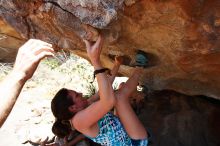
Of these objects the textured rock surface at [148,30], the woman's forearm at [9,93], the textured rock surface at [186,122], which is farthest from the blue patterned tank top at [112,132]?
the woman's forearm at [9,93]

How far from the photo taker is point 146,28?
3191 mm

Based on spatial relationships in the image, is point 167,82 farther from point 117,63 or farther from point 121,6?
point 121,6

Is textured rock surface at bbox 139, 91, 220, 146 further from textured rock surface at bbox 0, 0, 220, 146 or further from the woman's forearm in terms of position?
the woman's forearm

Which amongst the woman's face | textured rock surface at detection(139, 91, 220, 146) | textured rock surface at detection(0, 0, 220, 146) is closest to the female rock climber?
the woman's face

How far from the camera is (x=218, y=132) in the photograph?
4.62m

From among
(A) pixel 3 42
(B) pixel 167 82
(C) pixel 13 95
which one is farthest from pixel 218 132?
(C) pixel 13 95

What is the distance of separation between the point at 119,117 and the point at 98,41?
0.81m

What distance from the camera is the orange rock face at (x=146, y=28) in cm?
288

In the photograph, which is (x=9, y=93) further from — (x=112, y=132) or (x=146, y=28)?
(x=112, y=132)

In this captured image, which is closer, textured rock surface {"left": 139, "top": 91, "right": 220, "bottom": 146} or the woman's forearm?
the woman's forearm

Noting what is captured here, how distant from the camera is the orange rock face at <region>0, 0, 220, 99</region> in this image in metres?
2.88

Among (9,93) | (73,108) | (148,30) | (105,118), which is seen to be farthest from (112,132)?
(9,93)

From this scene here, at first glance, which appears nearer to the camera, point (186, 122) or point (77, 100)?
point (77, 100)

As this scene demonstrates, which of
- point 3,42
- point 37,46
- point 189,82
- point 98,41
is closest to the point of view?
point 37,46
